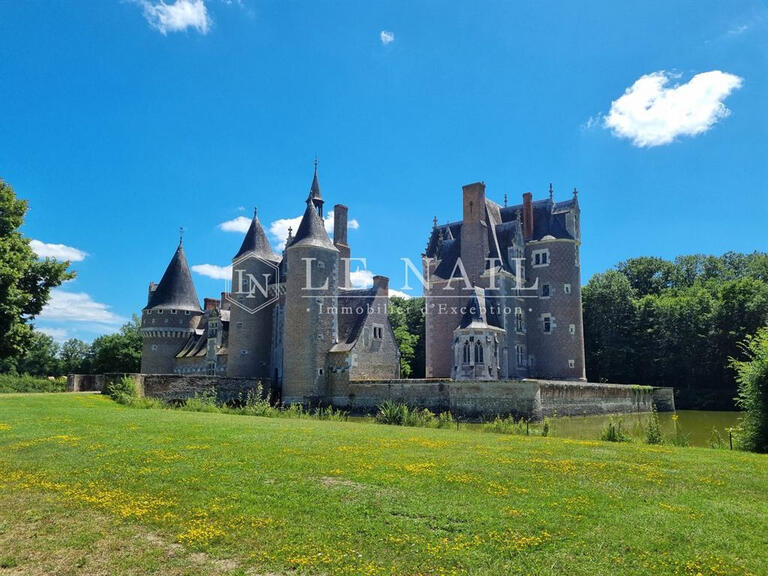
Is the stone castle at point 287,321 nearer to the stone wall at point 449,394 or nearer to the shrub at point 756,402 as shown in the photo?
the stone wall at point 449,394

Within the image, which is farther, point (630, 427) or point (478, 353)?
point (478, 353)

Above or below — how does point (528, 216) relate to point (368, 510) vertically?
above

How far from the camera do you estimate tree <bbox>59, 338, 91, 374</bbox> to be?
7113 centimetres

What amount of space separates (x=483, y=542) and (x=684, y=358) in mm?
48199

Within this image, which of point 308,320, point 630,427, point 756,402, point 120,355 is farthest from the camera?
point 120,355

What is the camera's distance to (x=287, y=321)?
32188mm

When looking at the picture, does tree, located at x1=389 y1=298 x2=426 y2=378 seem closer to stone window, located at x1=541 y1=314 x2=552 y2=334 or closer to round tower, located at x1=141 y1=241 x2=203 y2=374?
stone window, located at x1=541 y1=314 x2=552 y2=334

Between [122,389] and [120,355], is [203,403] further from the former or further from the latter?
[120,355]

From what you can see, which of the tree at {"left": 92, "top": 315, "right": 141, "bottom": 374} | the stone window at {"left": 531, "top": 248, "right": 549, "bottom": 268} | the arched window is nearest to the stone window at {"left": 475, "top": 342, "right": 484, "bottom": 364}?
the arched window

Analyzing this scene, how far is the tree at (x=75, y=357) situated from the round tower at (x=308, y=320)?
4634 cm

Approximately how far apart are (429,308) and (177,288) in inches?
826

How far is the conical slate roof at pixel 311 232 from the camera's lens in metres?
32.3

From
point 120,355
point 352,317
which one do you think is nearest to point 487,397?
point 352,317

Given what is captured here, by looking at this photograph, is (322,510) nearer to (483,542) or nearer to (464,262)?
(483,542)
